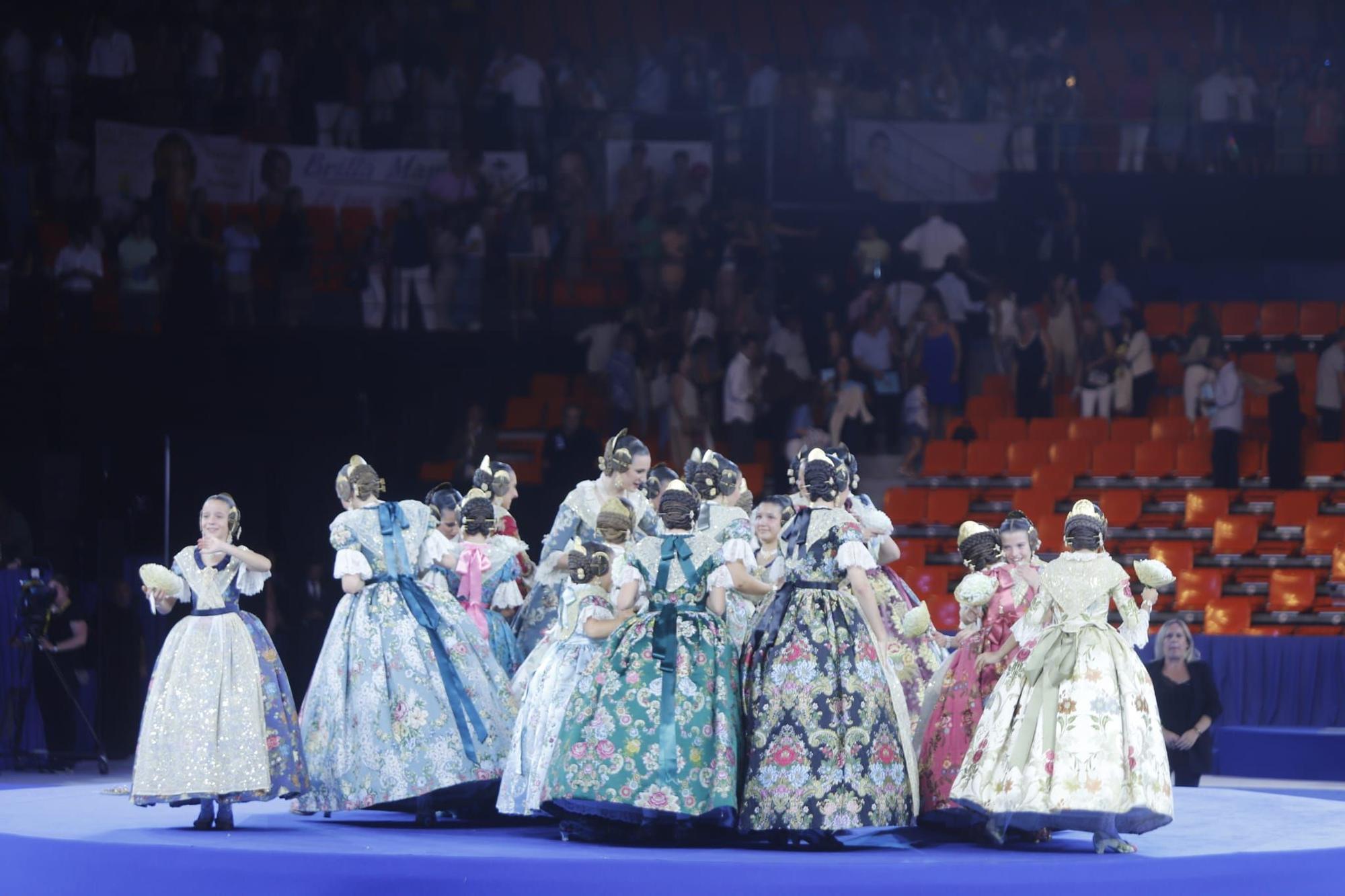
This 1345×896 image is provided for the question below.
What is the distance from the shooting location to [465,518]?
7.71 meters

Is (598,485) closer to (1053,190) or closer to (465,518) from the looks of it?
(465,518)

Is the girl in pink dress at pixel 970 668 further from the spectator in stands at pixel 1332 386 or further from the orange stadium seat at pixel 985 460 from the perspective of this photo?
the spectator in stands at pixel 1332 386

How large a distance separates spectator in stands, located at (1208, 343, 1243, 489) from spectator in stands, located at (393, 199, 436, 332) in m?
5.51

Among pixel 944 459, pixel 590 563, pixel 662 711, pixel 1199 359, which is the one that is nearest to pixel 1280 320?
pixel 1199 359

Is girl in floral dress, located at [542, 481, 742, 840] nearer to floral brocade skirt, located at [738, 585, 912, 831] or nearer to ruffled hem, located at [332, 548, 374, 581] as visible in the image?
floral brocade skirt, located at [738, 585, 912, 831]

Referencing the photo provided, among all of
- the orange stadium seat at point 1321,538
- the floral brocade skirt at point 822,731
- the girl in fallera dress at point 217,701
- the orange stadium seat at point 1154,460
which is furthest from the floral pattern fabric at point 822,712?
the orange stadium seat at point 1154,460

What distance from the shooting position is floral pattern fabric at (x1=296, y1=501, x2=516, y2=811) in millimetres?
6770

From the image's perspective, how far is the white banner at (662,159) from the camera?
54.0ft

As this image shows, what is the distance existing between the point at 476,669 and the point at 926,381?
8389mm

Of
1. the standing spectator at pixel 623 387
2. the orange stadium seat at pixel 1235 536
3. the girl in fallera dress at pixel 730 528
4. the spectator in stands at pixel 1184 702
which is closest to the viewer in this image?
the girl in fallera dress at pixel 730 528

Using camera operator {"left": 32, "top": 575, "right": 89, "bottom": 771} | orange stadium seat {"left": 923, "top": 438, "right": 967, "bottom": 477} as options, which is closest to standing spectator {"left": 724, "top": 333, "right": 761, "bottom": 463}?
orange stadium seat {"left": 923, "top": 438, "right": 967, "bottom": 477}

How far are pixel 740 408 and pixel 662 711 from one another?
831cm

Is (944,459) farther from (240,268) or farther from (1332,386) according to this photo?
(240,268)

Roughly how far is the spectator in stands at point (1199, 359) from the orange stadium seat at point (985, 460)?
54.9 inches
